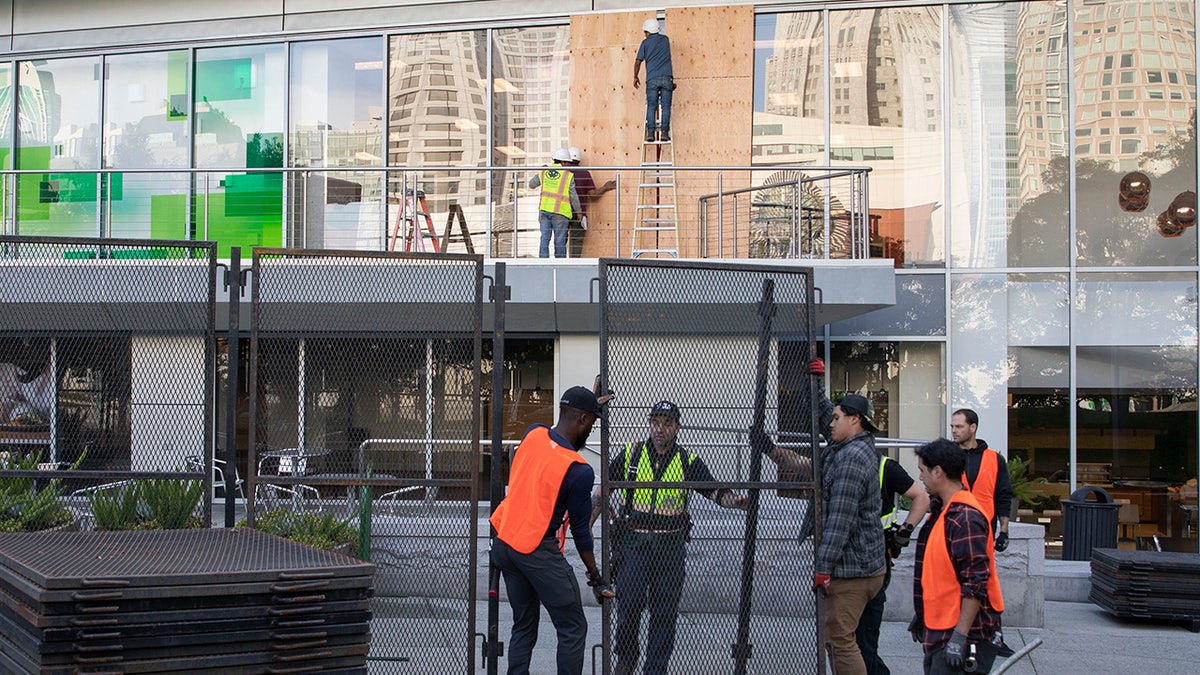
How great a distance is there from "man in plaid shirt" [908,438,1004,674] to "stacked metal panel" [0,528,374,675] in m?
2.68

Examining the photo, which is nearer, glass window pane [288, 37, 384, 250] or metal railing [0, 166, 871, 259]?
metal railing [0, 166, 871, 259]

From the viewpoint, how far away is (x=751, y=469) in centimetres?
657

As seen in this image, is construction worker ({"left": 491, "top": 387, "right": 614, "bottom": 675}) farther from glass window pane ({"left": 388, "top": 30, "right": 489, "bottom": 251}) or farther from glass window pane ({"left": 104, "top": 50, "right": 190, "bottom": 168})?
glass window pane ({"left": 104, "top": 50, "right": 190, "bottom": 168})

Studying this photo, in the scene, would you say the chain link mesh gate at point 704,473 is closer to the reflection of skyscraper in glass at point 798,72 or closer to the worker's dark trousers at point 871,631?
the worker's dark trousers at point 871,631

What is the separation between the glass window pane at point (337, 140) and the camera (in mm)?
16906

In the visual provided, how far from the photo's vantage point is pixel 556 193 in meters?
15.1

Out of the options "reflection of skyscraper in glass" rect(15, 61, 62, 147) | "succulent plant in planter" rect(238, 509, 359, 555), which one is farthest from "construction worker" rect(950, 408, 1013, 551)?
"reflection of skyscraper in glass" rect(15, 61, 62, 147)

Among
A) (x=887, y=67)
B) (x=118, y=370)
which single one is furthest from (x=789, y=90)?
(x=118, y=370)

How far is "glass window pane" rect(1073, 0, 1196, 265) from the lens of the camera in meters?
15.2

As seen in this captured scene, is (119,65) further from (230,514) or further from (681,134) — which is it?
(230,514)

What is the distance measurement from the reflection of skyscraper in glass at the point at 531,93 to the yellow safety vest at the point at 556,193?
4.99 ft

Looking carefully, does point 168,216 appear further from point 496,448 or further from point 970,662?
point 970,662

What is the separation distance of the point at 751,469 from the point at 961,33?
37.3 feet

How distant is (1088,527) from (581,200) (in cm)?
804
